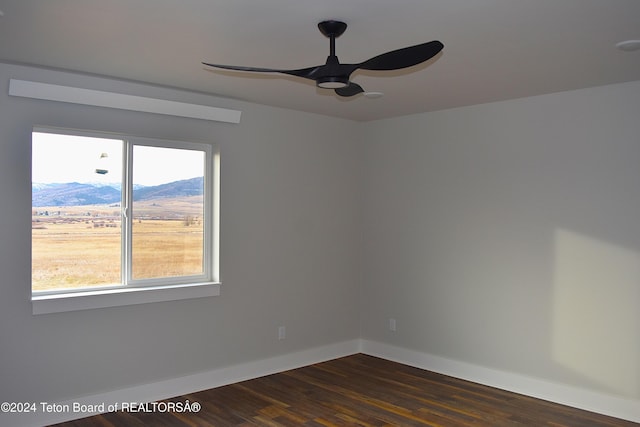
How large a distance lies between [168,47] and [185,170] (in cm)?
152

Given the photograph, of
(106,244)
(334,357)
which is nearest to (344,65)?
(106,244)

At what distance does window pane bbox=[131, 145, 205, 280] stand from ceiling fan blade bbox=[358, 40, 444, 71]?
7.73 feet

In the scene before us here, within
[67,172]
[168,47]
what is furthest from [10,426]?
[168,47]

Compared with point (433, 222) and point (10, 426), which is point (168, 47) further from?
point (433, 222)

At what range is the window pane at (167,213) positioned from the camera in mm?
4332

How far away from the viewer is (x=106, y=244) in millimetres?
4164

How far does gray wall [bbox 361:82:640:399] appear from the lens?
13.3 ft

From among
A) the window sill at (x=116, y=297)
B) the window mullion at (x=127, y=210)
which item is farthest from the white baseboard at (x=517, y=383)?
the window mullion at (x=127, y=210)

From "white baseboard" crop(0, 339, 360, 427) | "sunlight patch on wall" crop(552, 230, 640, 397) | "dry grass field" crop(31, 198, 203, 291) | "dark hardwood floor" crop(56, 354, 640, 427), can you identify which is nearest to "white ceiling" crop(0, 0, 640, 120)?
"dry grass field" crop(31, 198, 203, 291)

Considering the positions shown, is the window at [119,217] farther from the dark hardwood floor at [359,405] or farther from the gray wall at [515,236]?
the gray wall at [515,236]

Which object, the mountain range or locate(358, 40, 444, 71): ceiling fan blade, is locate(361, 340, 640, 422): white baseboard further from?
locate(358, 40, 444, 71): ceiling fan blade

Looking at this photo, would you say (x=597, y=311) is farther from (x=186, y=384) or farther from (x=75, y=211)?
(x=75, y=211)

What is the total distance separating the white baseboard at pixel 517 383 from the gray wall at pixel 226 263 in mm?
543

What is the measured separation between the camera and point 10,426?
3.54m
